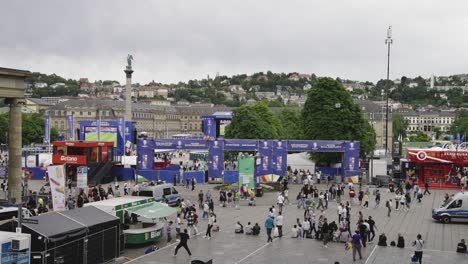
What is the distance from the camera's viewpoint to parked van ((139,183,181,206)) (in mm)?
34316

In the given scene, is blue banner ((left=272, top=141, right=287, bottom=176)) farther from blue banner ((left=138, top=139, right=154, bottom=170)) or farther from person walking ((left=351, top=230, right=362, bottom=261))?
person walking ((left=351, top=230, right=362, bottom=261))

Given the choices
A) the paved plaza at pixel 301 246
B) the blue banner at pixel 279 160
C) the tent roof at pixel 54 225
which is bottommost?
the paved plaza at pixel 301 246

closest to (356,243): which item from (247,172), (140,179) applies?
Result: (247,172)

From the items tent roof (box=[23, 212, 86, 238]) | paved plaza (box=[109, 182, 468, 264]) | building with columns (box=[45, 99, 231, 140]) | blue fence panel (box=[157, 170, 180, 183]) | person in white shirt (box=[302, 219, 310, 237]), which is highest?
building with columns (box=[45, 99, 231, 140])

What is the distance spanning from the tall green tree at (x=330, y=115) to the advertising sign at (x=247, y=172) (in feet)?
65.1

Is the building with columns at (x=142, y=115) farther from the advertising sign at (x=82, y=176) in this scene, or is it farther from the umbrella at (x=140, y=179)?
the advertising sign at (x=82, y=176)

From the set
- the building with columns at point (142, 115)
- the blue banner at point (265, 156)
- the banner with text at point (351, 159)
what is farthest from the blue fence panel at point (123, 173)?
the building with columns at point (142, 115)

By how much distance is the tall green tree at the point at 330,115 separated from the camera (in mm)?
60188

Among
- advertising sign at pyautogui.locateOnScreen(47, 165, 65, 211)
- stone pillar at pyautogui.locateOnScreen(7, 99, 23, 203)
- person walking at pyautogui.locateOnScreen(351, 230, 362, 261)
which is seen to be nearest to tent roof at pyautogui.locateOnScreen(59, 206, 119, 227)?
advertising sign at pyautogui.locateOnScreen(47, 165, 65, 211)

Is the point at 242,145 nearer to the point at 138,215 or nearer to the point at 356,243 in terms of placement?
the point at 138,215

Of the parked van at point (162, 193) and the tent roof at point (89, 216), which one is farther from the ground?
the tent roof at point (89, 216)

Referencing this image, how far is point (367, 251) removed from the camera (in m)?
24.3

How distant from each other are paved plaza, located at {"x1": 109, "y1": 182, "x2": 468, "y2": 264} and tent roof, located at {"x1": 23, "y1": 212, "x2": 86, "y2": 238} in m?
3.49

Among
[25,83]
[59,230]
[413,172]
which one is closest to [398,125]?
[413,172]
